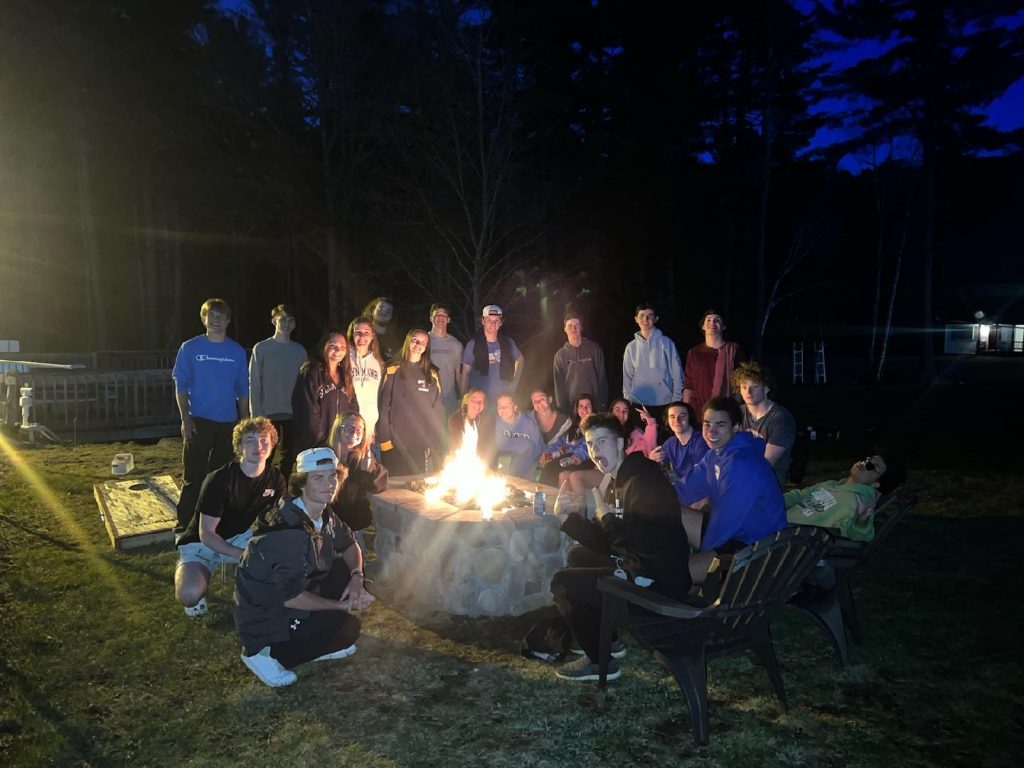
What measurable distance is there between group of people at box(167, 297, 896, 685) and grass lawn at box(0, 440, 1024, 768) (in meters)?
0.32

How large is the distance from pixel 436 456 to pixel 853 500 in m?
3.96

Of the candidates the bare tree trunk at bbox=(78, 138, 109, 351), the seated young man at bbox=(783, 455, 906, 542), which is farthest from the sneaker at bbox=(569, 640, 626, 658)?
the bare tree trunk at bbox=(78, 138, 109, 351)

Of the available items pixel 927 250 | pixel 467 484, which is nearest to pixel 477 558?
pixel 467 484

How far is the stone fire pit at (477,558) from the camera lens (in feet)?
17.7

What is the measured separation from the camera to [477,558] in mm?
5402

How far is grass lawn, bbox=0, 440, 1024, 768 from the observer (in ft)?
11.9

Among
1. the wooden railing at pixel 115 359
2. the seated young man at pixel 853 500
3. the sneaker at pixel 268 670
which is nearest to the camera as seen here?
the sneaker at pixel 268 670

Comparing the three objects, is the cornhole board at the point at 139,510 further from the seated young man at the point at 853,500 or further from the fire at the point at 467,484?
the seated young man at the point at 853,500

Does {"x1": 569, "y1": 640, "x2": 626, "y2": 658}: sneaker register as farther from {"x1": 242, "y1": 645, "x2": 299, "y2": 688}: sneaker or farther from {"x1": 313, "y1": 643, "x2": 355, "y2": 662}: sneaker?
{"x1": 242, "y1": 645, "x2": 299, "y2": 688}: sneaker

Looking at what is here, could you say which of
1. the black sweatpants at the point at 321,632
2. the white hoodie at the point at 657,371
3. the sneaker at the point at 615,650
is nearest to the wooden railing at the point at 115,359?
the white hoodie at the point at 657,371

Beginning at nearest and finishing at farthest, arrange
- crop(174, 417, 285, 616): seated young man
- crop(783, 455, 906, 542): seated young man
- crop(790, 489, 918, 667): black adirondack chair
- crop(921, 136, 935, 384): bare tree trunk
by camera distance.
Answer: crop(790, 489, 918, 667): black adirondack chair
crop(174, 417, 285, 616): seated young man
crop(783, 455, 906, 542): seated young man
crop(921, 136, 935, 384): bare tree trunk

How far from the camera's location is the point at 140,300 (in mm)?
30969

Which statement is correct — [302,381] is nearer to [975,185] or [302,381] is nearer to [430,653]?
[430,653]

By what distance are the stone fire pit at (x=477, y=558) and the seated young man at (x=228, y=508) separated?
1.12 m
